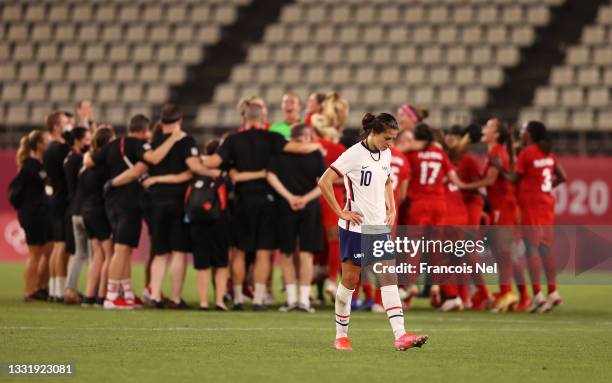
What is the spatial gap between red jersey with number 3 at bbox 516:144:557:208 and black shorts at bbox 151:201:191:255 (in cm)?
412

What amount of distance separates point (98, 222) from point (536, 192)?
5.28m

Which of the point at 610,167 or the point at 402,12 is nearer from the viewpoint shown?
the point at 610,167

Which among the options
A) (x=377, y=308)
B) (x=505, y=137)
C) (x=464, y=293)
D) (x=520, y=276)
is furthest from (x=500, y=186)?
(x=377, y=308)

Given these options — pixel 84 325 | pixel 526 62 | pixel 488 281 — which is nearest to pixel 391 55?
pixel 526 62

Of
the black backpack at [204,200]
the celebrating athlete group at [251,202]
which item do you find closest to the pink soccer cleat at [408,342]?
the celebrating athlete group at [251,202]

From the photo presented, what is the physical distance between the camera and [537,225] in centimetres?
1499

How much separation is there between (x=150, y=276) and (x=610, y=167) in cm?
1092

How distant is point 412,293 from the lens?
619 inches

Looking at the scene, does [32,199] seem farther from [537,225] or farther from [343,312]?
[343,312]

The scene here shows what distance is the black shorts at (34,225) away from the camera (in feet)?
51.6

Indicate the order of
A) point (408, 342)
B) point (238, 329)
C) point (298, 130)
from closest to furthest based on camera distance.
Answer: point (408, 342) → point (238, 329) → point (298, 130)

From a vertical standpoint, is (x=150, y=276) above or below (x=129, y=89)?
below

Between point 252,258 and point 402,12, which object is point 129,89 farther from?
point 252,258

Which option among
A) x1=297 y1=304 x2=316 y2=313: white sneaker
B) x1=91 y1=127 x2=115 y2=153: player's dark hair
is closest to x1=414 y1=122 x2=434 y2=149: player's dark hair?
x1=297 y1=304 x2=316 y2=313: white sneaker
